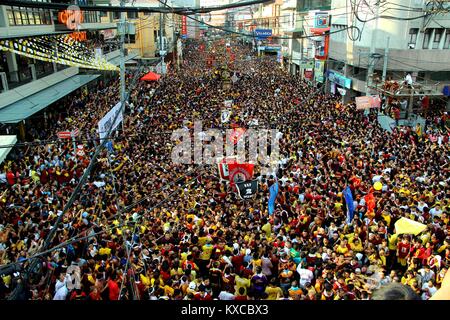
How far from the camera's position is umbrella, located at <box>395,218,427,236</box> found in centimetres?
840

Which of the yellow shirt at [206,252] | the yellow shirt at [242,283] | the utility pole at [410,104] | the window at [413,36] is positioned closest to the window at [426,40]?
the window at [413,36]

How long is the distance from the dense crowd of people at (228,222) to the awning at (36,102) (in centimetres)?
230

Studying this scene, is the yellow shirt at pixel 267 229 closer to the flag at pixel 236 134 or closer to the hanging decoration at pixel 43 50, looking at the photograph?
the flag at pixel 236 134

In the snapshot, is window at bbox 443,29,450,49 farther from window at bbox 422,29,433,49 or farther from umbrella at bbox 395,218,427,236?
umbrella at bbox 395,218,427,236

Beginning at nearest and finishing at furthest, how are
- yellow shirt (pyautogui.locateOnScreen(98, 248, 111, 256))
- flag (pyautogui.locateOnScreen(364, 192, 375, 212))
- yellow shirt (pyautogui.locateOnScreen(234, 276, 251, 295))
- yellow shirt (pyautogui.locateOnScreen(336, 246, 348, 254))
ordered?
yellow shirt (pyautogui.locateOnScreen(234, 276, 251, 295)) → yellow shirt (pyautogui.locateOnScreen(336, 246, 348, 254)) → yellow shirt (pyautogui.locateOnScreen(98, 248, 111, 256)) → flag (pyautogui.locateOnScreen(364, 192, 375, 212))

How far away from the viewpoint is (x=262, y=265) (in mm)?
8016

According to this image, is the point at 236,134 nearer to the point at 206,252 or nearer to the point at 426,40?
the point at 206,252

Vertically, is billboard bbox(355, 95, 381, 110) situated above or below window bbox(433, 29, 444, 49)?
below

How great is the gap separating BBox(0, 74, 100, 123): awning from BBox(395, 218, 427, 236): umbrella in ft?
48.8

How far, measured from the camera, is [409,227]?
27.9ft

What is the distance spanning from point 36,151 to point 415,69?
2256 cm

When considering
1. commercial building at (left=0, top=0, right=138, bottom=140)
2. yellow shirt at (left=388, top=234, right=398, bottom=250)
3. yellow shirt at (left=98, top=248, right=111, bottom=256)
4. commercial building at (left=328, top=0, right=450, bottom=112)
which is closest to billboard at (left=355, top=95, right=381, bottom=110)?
commercial building at (left=328, top=0, right=450, bottom=112)

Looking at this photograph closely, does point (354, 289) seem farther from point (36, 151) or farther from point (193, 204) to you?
point (36, 151)

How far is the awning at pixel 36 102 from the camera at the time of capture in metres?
17.3
